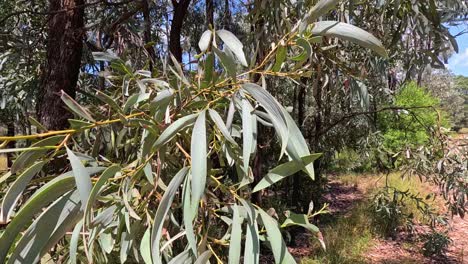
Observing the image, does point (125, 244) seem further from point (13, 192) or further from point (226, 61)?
point (226, 61)

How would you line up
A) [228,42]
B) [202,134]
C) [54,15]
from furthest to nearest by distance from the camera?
[54,15] < [228,42] < [202,134]

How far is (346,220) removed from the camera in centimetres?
515

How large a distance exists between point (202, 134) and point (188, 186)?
11 cm

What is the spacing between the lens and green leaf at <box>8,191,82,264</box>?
64 centimetres

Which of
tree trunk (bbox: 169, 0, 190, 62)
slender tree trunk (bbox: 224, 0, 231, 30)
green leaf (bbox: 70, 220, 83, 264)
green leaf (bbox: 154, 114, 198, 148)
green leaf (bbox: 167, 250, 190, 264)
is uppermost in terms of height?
slender tree trunk (bbox: 224, 0, 231, 30)

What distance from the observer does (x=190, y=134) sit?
0.98m

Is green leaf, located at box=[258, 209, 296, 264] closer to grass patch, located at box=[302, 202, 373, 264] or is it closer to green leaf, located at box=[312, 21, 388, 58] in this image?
green leaf, located at box=[312, 21, 388, 58]

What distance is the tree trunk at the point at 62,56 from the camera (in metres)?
1.61

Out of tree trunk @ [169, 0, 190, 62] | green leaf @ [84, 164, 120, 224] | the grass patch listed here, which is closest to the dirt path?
the grass patch

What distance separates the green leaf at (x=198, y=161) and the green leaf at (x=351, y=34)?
290mm

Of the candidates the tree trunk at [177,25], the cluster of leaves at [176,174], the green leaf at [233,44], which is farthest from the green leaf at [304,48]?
the tree trunk at [177,25]

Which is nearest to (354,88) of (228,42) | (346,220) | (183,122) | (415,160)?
(228,42)

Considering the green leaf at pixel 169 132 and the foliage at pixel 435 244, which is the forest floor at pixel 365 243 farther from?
the green leaf at pixel 169 132

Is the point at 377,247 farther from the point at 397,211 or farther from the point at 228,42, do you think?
the point at 228,42
